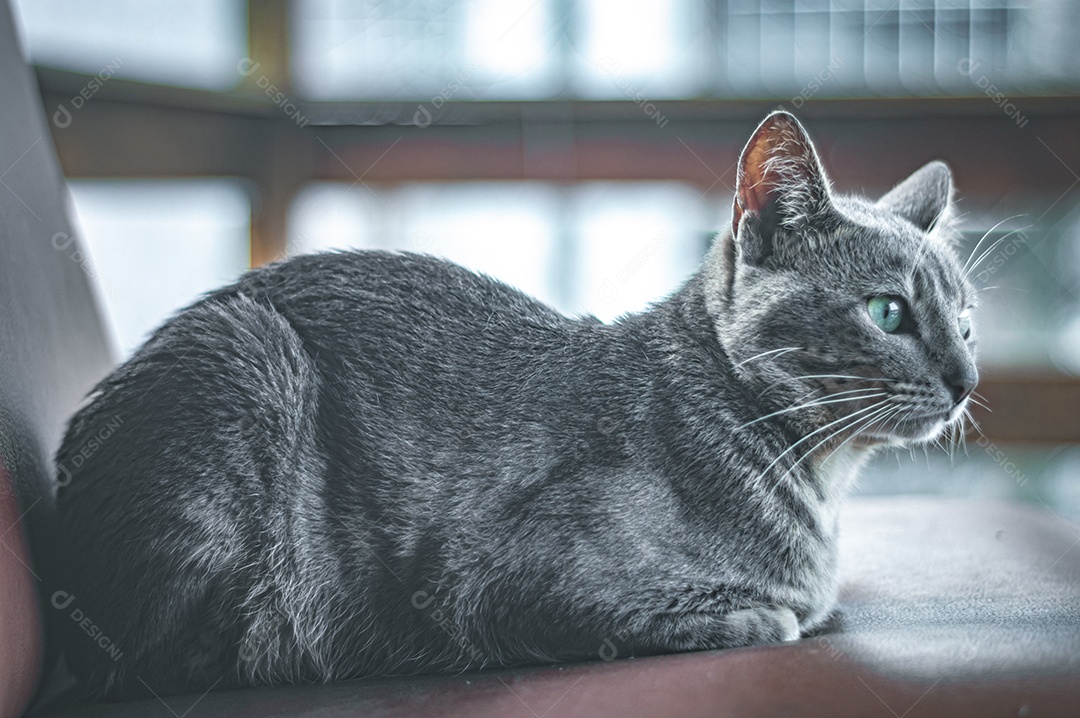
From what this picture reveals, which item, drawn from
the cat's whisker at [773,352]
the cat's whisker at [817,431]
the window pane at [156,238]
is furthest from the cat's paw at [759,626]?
the window pane at [156,238]

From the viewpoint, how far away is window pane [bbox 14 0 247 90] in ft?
7.36

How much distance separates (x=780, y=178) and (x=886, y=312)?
200 millimetres

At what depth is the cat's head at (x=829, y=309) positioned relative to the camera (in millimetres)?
1037

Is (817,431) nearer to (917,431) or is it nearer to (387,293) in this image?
(917,431)

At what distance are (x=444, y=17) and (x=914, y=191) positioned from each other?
198 cm

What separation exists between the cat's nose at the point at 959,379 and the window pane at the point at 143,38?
205cm

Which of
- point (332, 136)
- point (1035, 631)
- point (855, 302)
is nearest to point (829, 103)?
point (332, 136)

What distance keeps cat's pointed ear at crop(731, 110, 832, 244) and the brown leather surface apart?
0.49 metres

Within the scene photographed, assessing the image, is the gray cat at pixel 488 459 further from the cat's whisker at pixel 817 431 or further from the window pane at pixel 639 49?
the window pane at pixel 639 49

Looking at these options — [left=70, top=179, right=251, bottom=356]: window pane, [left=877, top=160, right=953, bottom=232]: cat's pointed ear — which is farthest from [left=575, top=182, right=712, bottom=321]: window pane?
[left=877, top=160, right=953, bottom=232]: cat's pointed ear

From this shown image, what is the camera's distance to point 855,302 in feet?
3.46

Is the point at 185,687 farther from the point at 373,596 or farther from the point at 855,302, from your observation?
the point at 855,302

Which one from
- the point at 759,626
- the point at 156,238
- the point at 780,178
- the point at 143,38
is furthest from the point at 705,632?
the point at 143,38

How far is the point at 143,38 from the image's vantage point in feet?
8.18
